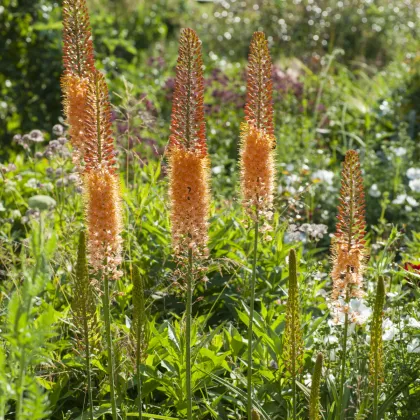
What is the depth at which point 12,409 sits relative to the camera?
322 centimetres

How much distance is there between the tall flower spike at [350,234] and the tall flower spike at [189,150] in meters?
0.48

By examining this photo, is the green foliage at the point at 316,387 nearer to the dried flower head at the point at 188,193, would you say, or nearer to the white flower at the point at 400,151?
the dried flower head at the point at 188,193

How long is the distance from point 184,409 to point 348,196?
1.19 m

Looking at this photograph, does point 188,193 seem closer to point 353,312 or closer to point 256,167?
point 256,167

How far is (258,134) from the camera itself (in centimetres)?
246

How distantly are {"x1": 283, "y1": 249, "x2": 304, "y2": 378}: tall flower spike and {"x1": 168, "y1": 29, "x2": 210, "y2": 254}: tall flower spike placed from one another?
322 mm

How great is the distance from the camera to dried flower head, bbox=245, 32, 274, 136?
7.98 ft

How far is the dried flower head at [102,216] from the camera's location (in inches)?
92.0

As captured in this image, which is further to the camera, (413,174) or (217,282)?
(413,174)

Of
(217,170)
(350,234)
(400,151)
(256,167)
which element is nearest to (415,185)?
(400,151)

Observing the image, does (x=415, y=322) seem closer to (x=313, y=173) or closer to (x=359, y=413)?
(x=359, y=413)

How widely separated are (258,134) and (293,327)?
656 mm

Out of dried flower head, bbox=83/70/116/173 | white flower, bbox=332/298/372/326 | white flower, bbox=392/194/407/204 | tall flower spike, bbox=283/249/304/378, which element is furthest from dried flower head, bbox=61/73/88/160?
white flower, bbox=392/194/407/204

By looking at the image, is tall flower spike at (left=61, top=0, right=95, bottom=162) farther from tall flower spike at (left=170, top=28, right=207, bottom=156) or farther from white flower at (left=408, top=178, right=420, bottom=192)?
white flower at (left=408, top=178, right=420, bottom=192)
